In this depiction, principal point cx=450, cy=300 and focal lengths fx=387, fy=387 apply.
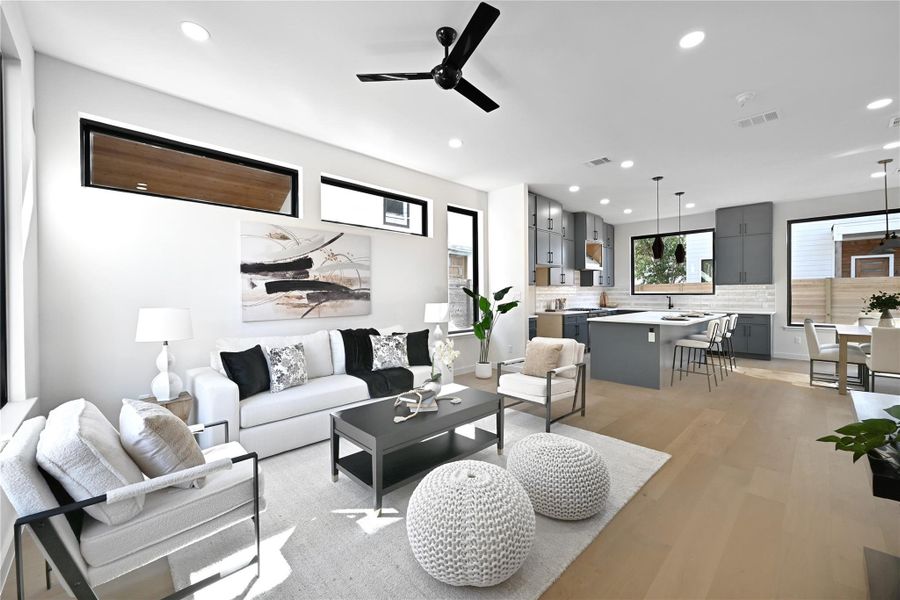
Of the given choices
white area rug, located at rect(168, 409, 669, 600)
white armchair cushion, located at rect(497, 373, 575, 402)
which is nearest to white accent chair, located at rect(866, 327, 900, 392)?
white armchair cushion, located at rect(497, 373, 575, 402)

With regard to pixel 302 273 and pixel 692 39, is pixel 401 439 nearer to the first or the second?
pixel 302 273

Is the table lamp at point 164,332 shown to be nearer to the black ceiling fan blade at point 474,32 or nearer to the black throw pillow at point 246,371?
the black throw pillow at point 246,371

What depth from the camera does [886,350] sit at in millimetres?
3996

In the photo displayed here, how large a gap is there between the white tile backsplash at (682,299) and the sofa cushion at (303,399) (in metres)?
4.61

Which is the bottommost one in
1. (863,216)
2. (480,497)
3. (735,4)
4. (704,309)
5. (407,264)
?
(480,497)

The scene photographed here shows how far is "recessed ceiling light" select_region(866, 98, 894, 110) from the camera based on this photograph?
10.8 feet

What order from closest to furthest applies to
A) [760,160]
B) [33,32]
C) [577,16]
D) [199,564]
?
1. [199,564]
2. [577,16]
3. [33,32]
4. [760,160]

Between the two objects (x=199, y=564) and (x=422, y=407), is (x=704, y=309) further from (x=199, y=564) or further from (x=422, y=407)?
(x=199, y=564)

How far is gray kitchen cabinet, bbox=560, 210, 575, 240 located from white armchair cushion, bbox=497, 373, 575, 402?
14.7 feet

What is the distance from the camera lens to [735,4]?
2.21m

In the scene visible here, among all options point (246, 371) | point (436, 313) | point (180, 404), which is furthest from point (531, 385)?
point (180, 404)

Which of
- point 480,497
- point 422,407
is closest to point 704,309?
point 422,407

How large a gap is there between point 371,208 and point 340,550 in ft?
12.7

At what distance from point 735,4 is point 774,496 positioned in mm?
2914
